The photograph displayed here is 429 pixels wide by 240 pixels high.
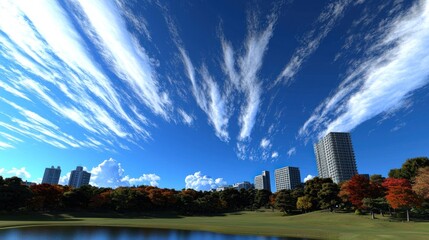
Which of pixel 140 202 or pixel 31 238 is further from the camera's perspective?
pixel 140 202

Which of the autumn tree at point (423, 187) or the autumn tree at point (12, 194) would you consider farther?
the autumn tree at point (12, 194)

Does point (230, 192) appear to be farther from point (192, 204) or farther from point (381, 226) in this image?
point (381, 226)

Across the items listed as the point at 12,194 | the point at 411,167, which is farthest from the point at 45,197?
the point at 411,167

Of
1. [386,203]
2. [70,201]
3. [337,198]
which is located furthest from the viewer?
[70,201]

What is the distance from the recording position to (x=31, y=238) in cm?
2531

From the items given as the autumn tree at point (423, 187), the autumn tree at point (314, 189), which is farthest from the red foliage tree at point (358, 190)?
the autumn tree at point (314, 189)

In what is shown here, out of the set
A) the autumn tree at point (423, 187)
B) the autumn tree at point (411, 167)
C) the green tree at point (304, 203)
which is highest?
the autumn tree at point (411, 167)

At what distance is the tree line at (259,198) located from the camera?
46688mm

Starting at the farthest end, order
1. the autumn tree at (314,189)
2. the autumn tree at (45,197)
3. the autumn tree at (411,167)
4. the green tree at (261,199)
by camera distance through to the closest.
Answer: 1. the green tree at (261,199)
2. the autumn tree at (314,189)
3. the autumn tree at (45,197)
4. the autumn tree at (411,167)

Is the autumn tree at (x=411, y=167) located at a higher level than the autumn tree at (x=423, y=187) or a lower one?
higher

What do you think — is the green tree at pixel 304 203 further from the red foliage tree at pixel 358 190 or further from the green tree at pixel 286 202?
the red foliage tree at pixel 358 190

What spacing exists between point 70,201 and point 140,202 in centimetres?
1940

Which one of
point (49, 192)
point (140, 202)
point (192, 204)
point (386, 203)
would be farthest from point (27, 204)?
point (386, 203)

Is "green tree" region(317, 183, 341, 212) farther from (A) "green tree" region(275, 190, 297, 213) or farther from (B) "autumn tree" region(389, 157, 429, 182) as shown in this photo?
(B) "autumn tree" region(389, 157, 429, 182)
